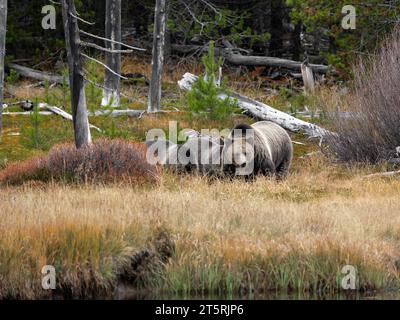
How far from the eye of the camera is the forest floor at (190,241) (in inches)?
395

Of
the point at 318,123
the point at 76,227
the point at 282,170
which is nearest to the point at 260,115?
the point at 318,123

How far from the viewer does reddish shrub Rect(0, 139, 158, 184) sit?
14828 mm

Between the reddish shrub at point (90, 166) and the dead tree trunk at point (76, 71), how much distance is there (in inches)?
26.3

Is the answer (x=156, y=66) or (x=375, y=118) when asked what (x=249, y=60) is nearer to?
(x=156, y=66)

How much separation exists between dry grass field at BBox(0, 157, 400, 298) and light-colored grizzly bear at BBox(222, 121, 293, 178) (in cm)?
325

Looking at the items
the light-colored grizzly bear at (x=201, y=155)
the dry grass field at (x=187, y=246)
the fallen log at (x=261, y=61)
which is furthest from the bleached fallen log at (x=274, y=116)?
the dry grass field at (x=187, y=246)

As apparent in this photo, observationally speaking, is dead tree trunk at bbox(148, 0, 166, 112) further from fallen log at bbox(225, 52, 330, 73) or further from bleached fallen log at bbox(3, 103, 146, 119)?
fallen log at bbox(225, 52, 330, 73)

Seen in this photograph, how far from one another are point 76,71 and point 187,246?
6.46 m

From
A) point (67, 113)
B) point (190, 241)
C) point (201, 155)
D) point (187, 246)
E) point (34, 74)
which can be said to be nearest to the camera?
point (187, 246)

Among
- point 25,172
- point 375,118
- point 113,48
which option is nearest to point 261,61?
point 113,48

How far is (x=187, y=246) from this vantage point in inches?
415

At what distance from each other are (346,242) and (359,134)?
22.7ft

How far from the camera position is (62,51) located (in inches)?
1079

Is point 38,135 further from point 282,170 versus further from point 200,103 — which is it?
point 282,170
